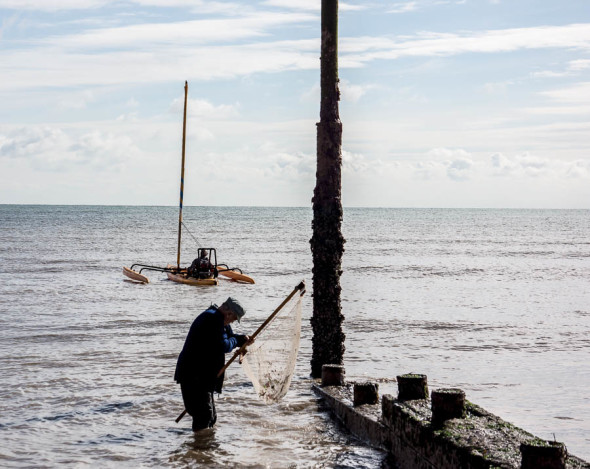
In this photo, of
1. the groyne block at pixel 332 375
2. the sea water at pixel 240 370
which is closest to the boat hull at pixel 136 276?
the sea water at pixel 240 370

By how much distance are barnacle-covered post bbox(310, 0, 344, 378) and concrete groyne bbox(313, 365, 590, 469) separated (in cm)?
228

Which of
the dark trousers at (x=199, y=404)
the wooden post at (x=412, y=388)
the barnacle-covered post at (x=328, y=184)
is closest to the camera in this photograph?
the wooden post at (x=412, y=388)

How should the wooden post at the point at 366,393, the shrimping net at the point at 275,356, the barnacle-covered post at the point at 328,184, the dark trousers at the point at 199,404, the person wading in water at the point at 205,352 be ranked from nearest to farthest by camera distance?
1. the person wading in water at the point at 205,352
2. the wooden post at the point at 366,393
3. the dark trousers at the point at 199,404
4. the shrimping net at the point at 275,356
5. the barnacle-covered post at the point at 328,184

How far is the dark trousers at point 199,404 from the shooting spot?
27.5ft

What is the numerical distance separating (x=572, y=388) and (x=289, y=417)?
15.8ft

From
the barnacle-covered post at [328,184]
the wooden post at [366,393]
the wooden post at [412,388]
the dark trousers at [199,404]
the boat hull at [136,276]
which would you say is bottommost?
the boat hull at [136,276]

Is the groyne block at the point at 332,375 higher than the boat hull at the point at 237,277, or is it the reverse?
the groyne block at the point at 332,375

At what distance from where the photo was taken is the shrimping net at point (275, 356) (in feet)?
30.5

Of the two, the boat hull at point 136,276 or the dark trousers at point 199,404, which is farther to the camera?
the boat hull at point 136,276

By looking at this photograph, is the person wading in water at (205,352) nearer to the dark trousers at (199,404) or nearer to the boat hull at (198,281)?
the dark trousers at (199,404)

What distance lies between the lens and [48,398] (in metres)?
10.7

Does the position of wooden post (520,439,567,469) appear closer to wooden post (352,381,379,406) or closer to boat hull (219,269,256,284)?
wooden post (352,381,379,406)

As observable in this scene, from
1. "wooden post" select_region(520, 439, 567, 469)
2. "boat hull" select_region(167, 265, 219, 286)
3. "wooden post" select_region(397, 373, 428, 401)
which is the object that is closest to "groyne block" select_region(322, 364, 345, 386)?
"wooden post" select_region(397, 373, 428, 401)

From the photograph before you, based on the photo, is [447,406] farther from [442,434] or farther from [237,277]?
[237,277]
